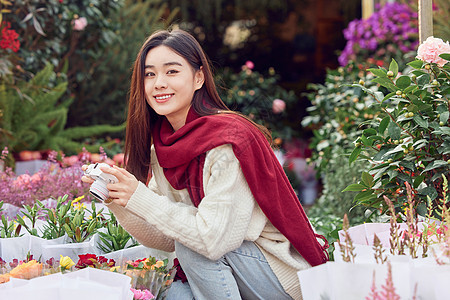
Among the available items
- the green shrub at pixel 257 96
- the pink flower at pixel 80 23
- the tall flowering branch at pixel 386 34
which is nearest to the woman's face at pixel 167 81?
the pink flower at pixel 80 23

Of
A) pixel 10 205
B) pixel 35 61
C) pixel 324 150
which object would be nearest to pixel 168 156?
pixel 10 205

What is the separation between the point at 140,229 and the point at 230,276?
14.3 inches

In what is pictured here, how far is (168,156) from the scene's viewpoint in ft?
6.31

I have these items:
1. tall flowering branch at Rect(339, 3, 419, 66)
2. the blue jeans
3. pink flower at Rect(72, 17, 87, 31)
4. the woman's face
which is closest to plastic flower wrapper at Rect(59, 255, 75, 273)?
the blue jeans

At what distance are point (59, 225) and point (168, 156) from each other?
477 mm

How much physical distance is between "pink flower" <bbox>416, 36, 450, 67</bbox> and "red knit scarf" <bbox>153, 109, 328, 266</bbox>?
64 cm

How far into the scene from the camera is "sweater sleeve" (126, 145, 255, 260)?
174 centimetres

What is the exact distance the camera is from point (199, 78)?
204 centimetres

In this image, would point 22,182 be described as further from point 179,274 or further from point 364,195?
point 364,195

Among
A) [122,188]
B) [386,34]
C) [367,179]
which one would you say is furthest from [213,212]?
[386,34]

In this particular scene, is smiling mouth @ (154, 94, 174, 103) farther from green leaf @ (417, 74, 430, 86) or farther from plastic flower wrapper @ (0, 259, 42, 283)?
green leaf @ (417, 74, 430, 86)

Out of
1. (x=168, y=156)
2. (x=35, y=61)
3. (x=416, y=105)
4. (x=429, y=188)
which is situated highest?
(x=35, y=61)

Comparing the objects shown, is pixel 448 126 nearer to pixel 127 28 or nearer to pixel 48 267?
pixel 48 267

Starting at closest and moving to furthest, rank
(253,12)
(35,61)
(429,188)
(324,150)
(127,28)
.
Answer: (429,188)
(324,150)
(35,61)
(127,28)
(253,12)
